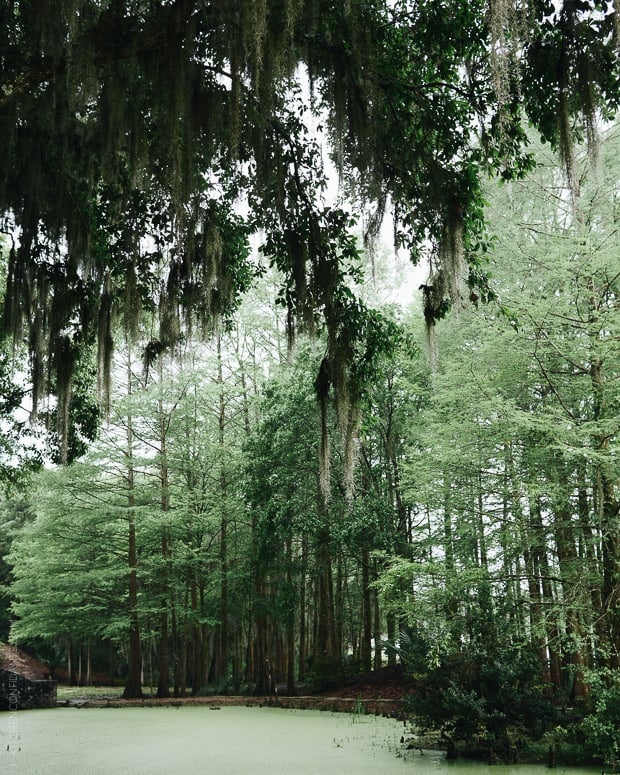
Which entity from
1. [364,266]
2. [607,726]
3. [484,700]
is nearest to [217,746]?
[484,700]

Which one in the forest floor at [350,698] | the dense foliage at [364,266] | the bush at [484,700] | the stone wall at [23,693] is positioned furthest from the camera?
the stone wall at [23,693]

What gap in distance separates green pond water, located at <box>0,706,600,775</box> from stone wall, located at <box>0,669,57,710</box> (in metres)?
1.10

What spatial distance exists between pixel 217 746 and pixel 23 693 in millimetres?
7171

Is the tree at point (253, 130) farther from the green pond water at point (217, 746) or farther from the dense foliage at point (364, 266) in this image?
the green pond water at point (217, 746)

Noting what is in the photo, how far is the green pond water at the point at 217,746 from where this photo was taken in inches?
216

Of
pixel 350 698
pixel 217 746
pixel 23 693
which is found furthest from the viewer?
pixel 23 693

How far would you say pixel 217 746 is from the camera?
6902 mm

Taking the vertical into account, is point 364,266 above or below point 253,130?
above

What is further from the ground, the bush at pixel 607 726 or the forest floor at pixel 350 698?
the bush at pixel 607 726

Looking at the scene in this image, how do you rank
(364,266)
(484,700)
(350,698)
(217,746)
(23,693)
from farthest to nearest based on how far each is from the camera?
(23,693) → (350,698) → (364,266) → (217,746) → (484,700)

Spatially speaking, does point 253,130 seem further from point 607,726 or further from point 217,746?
point 217,746

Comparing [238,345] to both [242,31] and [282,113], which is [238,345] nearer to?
[282,113]

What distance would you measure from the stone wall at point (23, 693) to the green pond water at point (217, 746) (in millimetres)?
1100

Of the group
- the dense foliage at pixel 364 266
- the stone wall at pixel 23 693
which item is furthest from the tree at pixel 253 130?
the stone wall at pixel 23 693
